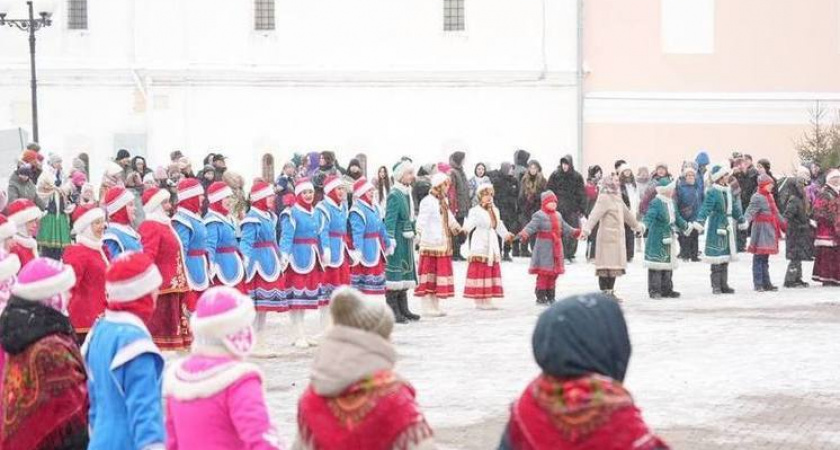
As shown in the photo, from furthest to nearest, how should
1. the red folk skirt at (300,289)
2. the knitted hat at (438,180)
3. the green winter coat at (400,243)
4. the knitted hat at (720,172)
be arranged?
the knitted hat at (720,172), the knitted hat at (438,180), the green winter coat at (400,243), the red folk skirt at (300,289)

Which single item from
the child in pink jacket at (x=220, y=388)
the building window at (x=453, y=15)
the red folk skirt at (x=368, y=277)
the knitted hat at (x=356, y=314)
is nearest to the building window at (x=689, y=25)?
the building window at (x=453, y=15)

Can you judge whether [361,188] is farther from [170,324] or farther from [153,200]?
[170,324]

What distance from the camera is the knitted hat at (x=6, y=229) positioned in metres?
11.8

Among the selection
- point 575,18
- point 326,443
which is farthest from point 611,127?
point 326,443

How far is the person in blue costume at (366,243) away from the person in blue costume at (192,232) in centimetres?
268

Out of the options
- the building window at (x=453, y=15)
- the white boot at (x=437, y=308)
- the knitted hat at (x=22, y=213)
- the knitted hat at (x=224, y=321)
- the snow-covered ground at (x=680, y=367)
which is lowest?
the snow-covered ground at (x=680, y=367)

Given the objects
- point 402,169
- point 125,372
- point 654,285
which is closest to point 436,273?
point 402,169

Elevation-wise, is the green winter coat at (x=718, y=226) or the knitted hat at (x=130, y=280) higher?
the knitted hat at (x=130, y=280)

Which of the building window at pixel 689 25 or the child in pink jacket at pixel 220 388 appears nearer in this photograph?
the child in pink jacket at pixel 220 388

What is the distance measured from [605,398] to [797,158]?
35755 mm

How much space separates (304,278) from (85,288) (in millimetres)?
4823

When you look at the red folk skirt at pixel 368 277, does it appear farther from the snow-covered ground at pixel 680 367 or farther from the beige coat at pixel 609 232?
the beige coat at pixel 609 232

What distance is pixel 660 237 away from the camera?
2017 centimetres

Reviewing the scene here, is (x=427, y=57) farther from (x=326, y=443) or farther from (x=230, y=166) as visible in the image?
(x=326, y=443)
